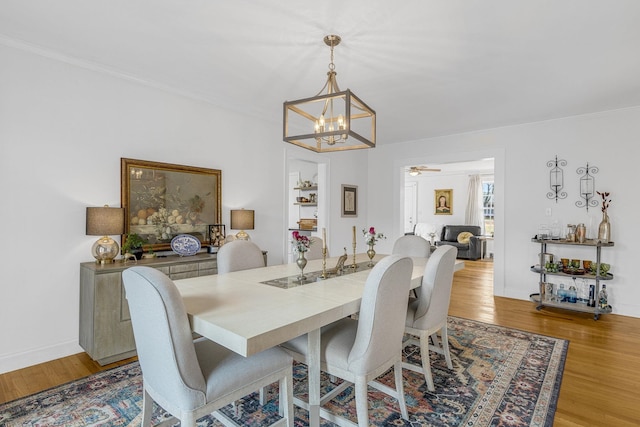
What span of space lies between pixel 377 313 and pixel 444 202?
855 centimetres

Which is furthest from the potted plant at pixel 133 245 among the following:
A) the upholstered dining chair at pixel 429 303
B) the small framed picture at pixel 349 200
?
the small framed picture at pixel 349 200

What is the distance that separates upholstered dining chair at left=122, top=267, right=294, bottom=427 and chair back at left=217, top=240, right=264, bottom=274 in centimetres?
Answer: 100

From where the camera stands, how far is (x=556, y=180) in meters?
4.41

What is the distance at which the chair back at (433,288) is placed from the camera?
7.30ft

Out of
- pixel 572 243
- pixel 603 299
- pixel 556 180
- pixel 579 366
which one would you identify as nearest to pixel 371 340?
pixel 579 366

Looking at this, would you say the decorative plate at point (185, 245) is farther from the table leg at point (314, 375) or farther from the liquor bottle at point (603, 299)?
the liquor bottle at point (603, 299)

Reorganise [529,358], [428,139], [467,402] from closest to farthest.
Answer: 1. [467,402]
2. [529,358]
3. [428,139]

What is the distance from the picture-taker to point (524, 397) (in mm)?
2191

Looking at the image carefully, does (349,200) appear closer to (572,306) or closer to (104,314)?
(572,306)

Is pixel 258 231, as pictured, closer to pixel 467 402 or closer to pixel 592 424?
pixel 467 402

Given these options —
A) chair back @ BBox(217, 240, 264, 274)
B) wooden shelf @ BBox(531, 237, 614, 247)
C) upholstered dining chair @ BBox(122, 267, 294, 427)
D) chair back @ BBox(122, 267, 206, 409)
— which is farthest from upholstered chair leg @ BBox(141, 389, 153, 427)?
wooden shelf @ BBox(531, 237, 614, 247)

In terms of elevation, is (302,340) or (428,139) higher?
(428,139)

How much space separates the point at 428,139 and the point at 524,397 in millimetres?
4163

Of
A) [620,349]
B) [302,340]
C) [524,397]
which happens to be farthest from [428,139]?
[302,340]
